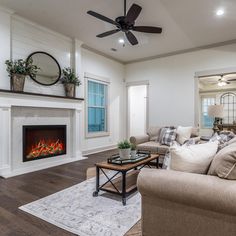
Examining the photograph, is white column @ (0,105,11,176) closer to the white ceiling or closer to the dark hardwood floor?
the dark hardwood floor

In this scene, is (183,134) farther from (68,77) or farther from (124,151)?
(68,77)

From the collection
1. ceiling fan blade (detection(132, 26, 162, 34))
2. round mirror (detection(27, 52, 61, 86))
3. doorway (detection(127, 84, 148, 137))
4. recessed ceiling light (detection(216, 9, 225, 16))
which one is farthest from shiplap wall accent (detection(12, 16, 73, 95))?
doorway (detection(127, 84, 148, 137))

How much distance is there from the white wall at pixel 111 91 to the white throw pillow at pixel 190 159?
410 cm

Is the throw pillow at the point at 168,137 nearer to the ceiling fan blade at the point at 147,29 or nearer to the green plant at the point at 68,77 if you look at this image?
the ceiling fan blade at the point at 147,29

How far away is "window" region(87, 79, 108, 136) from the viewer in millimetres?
5789

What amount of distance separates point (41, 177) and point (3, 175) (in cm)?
68

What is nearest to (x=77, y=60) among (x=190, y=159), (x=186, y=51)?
(x=186, y=51)

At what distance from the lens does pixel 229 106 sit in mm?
8695

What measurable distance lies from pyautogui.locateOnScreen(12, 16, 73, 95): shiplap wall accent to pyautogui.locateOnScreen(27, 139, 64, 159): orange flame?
117 cm

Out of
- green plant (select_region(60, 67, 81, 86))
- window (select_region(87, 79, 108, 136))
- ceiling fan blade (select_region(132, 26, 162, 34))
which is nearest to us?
ceiling fan blade (select_region(132, 26, 162, 34))

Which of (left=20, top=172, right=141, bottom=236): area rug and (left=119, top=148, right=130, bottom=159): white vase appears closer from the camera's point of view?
(left=20, top=172, right=141, bottom=236): area rug

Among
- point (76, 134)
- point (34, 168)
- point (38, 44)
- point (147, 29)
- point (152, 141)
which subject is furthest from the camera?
point (76, 134)

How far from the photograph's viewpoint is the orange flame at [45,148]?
414 cm

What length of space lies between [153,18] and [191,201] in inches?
144
